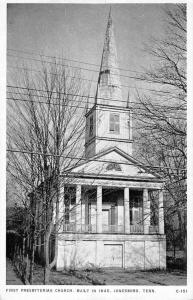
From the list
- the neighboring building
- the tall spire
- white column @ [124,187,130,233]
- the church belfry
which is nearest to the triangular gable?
the neighboring building

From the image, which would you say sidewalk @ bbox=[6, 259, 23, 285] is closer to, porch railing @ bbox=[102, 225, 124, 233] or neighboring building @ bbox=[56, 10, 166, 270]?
neighboring building @ bbox=[56, 10, 166, 270]

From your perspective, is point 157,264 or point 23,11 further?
point 157,264

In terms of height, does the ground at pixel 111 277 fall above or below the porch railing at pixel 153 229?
below

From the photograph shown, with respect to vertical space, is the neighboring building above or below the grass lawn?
above

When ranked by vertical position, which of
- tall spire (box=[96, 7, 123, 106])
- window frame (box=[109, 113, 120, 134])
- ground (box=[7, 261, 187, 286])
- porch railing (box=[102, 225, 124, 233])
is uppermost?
tall spire (box=[96, 7, 123, 106])

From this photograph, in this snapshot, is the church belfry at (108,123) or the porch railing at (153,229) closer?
the porch railing at (153,229)

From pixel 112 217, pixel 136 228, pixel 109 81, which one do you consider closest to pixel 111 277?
pixel 136 228

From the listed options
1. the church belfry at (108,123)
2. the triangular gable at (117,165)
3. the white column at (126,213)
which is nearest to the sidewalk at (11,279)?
the white column at (126,213)

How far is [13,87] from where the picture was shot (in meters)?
8.57

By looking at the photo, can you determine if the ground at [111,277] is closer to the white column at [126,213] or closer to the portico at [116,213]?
the white column at [126,213]

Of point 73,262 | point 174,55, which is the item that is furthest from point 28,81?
point 73,262

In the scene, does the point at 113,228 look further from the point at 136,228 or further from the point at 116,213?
the point at 136,228
